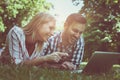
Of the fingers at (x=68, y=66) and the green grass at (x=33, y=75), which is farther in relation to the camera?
the fingers at (x=68, y=66)

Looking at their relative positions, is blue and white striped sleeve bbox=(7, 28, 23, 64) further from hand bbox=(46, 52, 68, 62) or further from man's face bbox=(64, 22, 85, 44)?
man's face bbox=(64, 22, 85, 44)

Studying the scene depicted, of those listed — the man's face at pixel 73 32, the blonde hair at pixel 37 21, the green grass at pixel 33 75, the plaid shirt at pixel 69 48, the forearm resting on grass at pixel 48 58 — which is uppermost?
the blonde hair at pixel 37 21

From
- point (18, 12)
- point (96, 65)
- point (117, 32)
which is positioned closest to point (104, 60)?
point (96, 65)

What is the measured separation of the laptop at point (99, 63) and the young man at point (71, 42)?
2.08ft

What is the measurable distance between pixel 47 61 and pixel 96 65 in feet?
3.24

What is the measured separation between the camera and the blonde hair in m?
7.89

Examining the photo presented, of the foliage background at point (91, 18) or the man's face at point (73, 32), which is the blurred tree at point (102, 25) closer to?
the foliage background at point (91, 18)

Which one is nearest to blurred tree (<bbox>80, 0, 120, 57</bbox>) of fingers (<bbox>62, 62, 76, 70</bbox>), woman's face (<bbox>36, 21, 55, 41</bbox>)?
fingers (<bbox>62, 62, 76, 70</bbox>)

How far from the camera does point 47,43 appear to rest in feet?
26.3

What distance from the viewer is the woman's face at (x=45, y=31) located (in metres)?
7.96

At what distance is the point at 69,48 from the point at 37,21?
0.77 metres

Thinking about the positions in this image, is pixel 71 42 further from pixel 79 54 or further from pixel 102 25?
pixel 102 25

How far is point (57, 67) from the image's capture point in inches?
313

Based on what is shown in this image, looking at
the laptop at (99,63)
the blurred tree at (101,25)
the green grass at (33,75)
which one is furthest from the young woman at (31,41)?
the green grass at (33,75)
